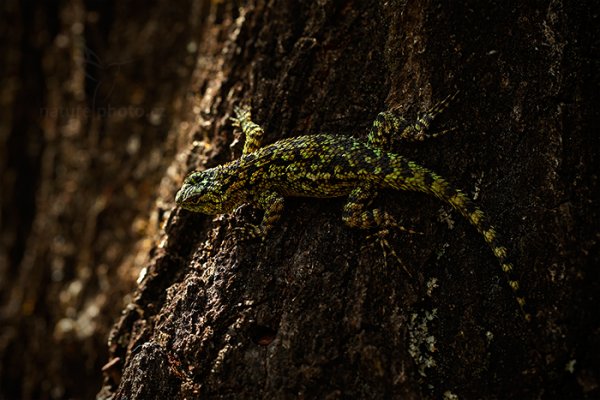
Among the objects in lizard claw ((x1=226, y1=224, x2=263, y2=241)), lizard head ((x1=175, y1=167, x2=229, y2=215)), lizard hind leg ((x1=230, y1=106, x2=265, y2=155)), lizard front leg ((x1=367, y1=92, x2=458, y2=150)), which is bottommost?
lizard claw ((x1=226, y1=224, x2=263, y2=241))

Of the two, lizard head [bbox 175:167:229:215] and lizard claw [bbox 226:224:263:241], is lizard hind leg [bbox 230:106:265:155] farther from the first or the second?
lizard claw [bbox 226:224:263:241]

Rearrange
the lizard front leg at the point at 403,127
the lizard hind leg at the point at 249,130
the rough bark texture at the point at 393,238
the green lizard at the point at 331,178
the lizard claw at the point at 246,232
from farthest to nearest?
the lizard hind leg at the point at 249,130
the lizard claw at the point at 246,232
the lizard front leg at the point at 403,127
the green lizard at the point at 331,178
the rough bark texture at the point at 393,238

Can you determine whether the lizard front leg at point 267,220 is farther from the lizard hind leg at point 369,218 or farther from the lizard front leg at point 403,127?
the lizard front leg at point 403,127

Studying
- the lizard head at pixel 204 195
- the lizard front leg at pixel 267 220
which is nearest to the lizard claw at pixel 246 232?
the lizard front leg at pixel 267 220

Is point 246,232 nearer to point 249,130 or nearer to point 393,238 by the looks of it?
point 249,130

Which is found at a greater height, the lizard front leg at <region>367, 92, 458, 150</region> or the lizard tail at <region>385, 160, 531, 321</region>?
the lizard front leg at <region>367, 92, 458, 150</region>

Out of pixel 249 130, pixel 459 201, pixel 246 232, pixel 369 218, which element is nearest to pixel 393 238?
pixel 369 218

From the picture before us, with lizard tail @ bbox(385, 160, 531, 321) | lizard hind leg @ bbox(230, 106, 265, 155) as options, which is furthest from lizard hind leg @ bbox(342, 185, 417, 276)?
lizard hind leg @ bbox(230, 106, 265, 155)

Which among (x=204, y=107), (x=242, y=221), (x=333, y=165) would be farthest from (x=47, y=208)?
(x=333, y=165)
